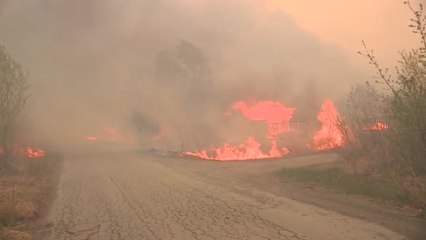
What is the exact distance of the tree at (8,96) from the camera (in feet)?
74.2

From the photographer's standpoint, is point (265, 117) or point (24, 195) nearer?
point (24, 195)

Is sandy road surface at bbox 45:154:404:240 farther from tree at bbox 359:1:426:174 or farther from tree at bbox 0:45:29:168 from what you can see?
tree at bbox 0:45:29:168

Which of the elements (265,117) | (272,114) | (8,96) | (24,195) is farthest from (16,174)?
(272,114)

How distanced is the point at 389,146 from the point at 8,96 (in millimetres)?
19579

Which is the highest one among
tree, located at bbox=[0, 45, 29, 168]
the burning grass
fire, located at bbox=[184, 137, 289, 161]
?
tree, located at bbox=[0, 45, 29, 168]

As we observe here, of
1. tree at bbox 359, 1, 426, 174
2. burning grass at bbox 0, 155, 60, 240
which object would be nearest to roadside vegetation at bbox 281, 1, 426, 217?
tree at bbox 359, 1, 426, 174

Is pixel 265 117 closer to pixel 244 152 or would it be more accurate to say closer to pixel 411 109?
pixel 244 152

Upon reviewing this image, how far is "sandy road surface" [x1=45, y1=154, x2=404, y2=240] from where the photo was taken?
311 inches

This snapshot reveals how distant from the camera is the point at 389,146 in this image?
13.1m

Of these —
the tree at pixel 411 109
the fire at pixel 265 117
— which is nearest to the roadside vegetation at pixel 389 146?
the tree at pixel 411 109

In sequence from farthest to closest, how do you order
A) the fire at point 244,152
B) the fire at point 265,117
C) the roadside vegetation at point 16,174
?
the fire at point 265,117 < the fire at point 244,152 < the roadside vegetation at point 16,174

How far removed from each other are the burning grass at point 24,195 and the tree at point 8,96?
1.36 m

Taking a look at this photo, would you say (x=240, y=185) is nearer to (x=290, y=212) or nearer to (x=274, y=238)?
(x=290, y=212)

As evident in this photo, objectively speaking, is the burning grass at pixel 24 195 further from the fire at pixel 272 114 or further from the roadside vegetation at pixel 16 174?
the fire at pixel 272 114
